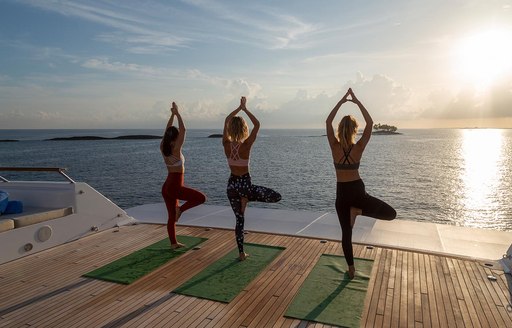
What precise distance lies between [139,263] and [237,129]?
9.60ft

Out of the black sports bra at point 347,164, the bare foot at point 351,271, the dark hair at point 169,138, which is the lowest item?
the bare foot at point 351,271

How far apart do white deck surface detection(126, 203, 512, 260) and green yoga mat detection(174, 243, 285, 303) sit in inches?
60.0

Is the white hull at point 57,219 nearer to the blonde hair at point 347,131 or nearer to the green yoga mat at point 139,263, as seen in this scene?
the green yoga mat at point 139,263

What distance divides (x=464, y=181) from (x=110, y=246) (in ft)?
182

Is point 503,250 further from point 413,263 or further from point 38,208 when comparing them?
point 38,208

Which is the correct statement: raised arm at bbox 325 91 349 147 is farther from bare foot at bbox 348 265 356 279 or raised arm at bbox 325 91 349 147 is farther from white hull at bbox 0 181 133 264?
white hull at bbox 0 181 133 264

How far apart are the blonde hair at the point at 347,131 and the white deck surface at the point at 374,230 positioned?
9.94ft

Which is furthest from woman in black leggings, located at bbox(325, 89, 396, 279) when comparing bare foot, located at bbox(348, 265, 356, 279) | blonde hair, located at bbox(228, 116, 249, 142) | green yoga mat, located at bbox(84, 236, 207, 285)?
green yoga mat, located at bbox(84, 236, 207, 285)

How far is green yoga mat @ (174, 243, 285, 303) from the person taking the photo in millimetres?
5031

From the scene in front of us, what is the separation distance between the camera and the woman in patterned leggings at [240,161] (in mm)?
5844

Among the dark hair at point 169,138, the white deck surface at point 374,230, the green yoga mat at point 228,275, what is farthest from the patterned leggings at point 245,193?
the white deck surface at point 374,230

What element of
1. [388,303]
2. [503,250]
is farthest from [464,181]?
[388,303]

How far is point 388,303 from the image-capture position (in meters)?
4.70

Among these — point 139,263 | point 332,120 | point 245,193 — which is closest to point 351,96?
point 332,120
